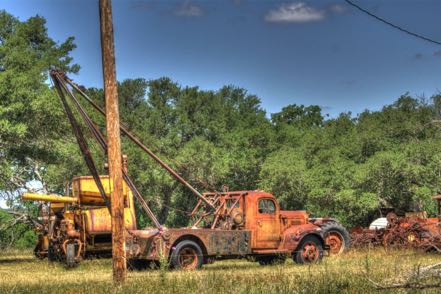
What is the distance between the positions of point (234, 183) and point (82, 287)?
1586 inches

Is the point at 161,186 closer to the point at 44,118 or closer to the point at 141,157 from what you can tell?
the point at 141,157

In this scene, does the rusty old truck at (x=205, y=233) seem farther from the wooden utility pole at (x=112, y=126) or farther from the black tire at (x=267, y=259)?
the wooden utility pole at (x=112, y=126)

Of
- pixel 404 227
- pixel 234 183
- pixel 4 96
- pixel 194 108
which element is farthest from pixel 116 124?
pixel 194 108

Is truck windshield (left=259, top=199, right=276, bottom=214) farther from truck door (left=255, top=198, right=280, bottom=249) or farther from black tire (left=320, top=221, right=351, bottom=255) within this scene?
black tire (left=320, top=221, right=351, bottom=255)

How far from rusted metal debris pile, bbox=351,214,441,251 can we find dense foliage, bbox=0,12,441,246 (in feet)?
24.7

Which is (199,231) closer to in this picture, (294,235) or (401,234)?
(294,235)

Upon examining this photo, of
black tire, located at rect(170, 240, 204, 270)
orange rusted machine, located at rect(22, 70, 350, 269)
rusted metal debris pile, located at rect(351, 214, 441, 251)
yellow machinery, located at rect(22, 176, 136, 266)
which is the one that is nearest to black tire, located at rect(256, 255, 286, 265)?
orange rusted machine, located at rect(22, 70, 350, 269)

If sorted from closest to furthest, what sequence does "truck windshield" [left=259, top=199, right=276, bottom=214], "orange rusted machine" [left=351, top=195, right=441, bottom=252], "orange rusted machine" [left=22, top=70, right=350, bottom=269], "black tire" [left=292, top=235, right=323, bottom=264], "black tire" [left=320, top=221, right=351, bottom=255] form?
"orange rusted machine" [left=22, top=70, right=350, bottom=269]
"black tire" [left=292, top=235, right=323, bottom=264]
"truck windshield" [left=259, top=199, right=276, bottom=214]
"black tire" [left=320, top=221, right=351, bottom=255]
"orange rusted machine" [left=351, top=195, right=441, bottom=252]

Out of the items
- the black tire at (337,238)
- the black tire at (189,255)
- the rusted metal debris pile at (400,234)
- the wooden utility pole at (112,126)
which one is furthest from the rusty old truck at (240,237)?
the wooden utility pole at (112,126)

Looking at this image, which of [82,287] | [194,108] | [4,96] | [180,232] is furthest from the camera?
[194,108]

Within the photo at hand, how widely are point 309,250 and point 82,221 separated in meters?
8.38

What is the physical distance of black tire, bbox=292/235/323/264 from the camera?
24625 millimetres

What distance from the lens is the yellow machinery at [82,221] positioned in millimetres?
27172

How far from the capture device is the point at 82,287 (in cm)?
1501
